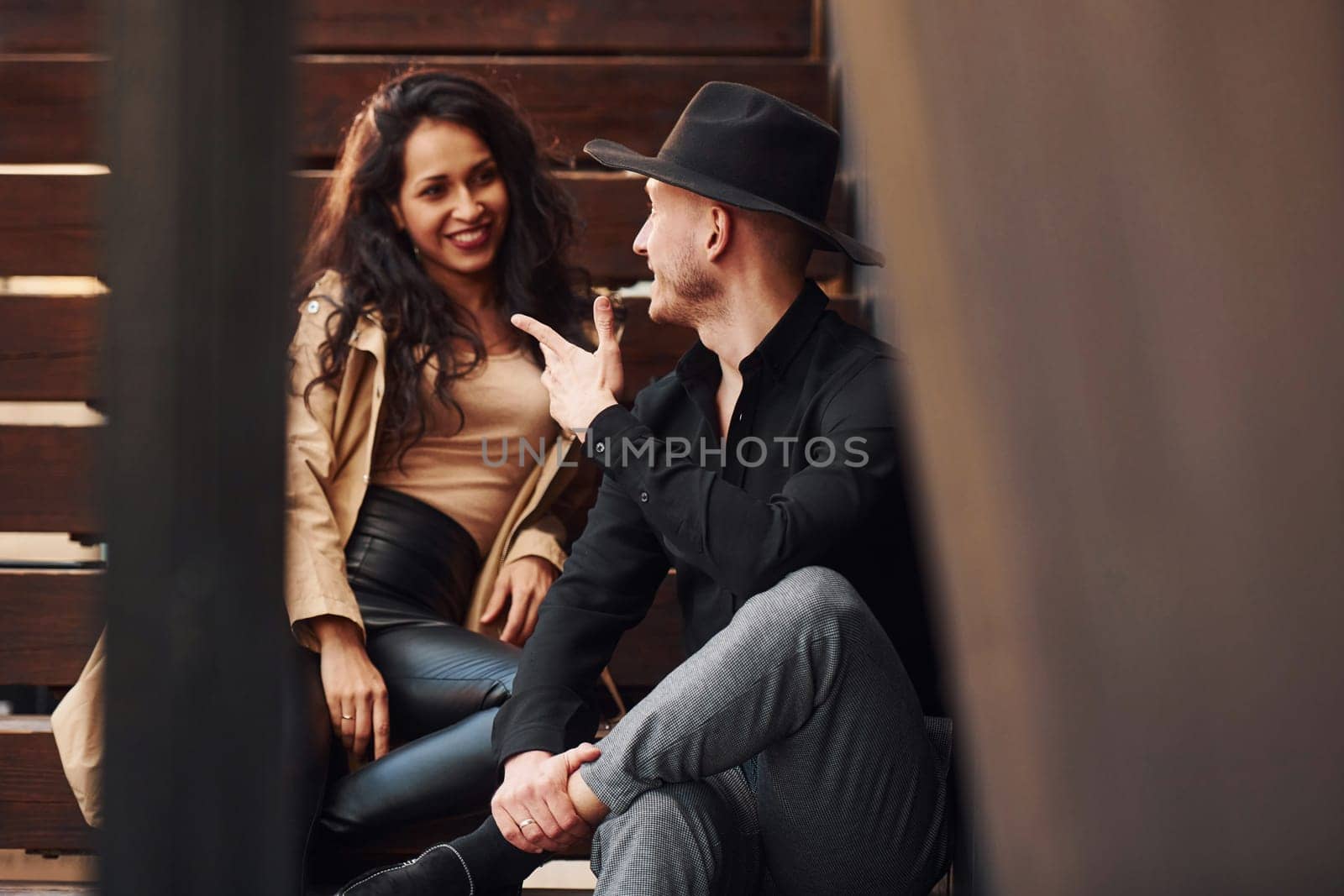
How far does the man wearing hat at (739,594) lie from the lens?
1.35 metres

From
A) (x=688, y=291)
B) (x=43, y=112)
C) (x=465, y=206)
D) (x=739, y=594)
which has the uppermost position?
(x=43, y=112)

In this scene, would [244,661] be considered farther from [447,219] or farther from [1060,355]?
[447,219]

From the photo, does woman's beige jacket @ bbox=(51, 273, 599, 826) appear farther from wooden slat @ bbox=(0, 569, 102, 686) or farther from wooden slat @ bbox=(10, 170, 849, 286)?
wooden slat @ bbox=(10, 170, 849, 286)

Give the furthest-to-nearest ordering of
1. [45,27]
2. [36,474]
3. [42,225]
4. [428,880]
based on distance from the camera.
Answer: [45,27] < [42,225] < [36,474] < [428,880]

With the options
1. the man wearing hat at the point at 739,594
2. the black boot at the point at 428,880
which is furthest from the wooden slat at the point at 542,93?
the black boot at the point at 428,880

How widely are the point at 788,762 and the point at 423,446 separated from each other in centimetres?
85

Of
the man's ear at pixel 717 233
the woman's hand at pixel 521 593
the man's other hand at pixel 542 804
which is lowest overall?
the man's other hand at pixel 542 804

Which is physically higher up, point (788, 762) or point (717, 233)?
point (717, 233)

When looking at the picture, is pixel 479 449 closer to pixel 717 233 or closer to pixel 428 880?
pixel 717 233

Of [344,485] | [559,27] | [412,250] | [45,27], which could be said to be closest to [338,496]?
[344,485]

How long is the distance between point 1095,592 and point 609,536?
1230 millimetres

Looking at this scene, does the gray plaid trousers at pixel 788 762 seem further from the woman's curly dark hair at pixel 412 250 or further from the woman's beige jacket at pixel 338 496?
the woman's curly dark hair at pixel 412 250

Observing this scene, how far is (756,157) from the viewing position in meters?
1.68

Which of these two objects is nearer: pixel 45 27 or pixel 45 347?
pixel 45 347
